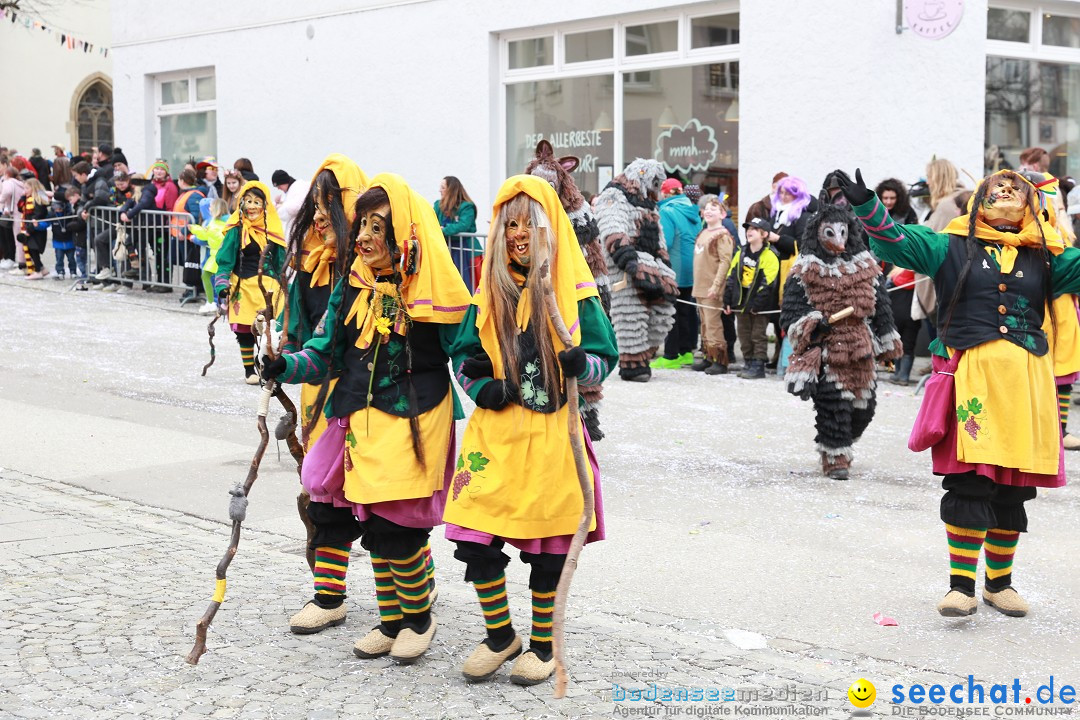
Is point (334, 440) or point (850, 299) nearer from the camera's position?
point (334, 440)

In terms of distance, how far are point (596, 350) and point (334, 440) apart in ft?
3.56

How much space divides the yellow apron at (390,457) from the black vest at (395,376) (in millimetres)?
39

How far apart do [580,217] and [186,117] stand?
568 inches

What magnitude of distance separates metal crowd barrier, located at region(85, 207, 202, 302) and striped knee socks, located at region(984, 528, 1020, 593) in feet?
44.3

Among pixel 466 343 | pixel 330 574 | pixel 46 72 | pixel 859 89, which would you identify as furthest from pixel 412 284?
pixel 46 72

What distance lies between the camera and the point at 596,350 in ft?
15.7

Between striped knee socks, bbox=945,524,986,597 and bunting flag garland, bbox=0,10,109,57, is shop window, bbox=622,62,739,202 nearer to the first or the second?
striped knee socks, bbox=945,524,986,597

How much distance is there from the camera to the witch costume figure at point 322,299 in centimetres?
520

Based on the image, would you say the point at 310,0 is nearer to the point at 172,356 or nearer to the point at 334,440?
the point at 172,356

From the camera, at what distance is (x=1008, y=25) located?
14344 mm

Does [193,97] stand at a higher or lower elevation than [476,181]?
higher

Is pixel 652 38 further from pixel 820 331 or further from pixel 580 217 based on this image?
pixel 820 331

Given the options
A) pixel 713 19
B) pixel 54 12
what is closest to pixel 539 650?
pixel 713 19

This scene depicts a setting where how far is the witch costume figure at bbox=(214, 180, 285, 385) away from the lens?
10.4 m
